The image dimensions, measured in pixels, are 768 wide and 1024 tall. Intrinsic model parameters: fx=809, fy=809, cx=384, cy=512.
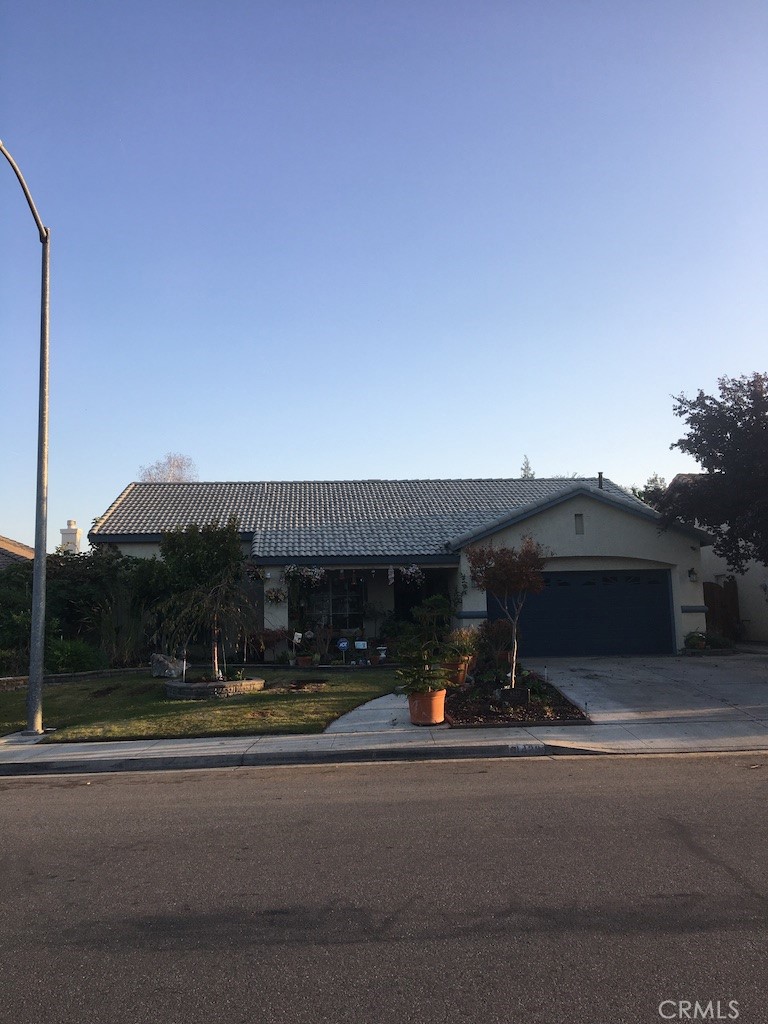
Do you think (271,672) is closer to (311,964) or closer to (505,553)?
(505,553)

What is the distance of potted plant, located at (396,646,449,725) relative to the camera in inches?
498

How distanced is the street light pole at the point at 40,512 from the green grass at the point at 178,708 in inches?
26.3

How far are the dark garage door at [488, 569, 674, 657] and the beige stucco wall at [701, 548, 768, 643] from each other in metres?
4.12

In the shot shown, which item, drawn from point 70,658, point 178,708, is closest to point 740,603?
point 178,708

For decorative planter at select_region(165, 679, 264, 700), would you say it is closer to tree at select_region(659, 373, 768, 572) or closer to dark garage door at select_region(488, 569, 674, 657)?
dark garage door at select_region(488, 569, 674, 657)

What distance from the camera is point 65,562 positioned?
21672mm

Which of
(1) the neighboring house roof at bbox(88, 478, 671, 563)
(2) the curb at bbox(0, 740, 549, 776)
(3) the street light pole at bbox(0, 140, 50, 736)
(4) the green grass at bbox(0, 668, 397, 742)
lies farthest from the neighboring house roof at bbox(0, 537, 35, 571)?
(2) the curb at bbox(0, 740, 549, 776)

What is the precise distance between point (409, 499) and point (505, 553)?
1323 centimetres

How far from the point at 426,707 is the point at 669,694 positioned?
5.03m

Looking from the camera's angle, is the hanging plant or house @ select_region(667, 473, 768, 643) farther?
house @ select_region(667, 473, 768, 643)

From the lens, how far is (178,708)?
1452cm

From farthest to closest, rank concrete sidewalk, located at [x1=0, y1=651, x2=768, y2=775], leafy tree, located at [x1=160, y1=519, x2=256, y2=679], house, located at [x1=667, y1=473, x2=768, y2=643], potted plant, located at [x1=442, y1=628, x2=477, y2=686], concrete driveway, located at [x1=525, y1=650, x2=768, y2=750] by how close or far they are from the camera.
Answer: house, located at [x1=667, y1=473, x2=768, y2=643] < leafy tree, located at [x1=160, y1=519, x2=256, y2=679] < potted plant, located at [x1=442, y1=628, x2=477, y2=686] < concrete driveway, located at [x1=525, y1=650, x2=768, y2=750] < concrete sidewalk, located at [x1=0, y1=651, x2=768, y2=775]

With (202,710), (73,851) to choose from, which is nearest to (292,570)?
(202,710)

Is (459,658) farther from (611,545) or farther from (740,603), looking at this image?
(740,603)
